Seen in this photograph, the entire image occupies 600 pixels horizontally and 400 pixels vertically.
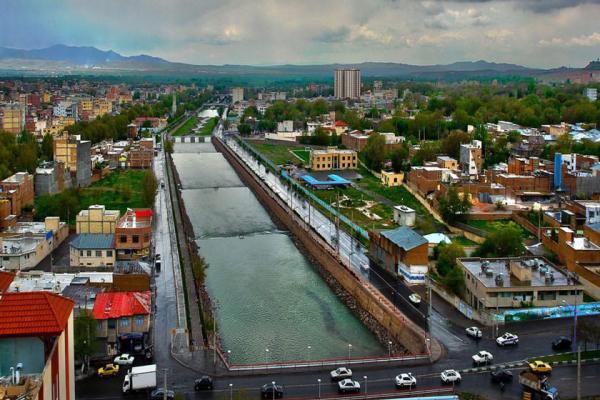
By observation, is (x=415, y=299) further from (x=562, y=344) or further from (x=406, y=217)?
(x=406, y=217)

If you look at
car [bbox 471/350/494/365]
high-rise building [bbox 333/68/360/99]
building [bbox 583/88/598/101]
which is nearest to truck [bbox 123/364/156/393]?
car [bbox 471/350/494/365]

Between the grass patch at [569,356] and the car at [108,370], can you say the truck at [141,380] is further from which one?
the grass patch at [569,356]

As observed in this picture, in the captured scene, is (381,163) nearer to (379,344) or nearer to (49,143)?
(49,143)

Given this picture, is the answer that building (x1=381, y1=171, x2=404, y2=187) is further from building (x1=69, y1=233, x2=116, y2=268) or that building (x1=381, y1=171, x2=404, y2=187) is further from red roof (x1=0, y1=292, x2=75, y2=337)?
red roof (x1=0, y1=292, x2=75, y2=337)

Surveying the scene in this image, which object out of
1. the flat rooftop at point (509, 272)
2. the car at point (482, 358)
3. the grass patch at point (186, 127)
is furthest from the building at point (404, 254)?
the grass patch at point (186, 127)

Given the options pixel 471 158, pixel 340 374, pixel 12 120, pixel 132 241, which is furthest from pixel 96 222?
pixel 12 120

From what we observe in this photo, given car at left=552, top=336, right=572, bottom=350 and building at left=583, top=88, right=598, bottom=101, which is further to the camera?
building at left=583, top=88, right=598, bottom=101
